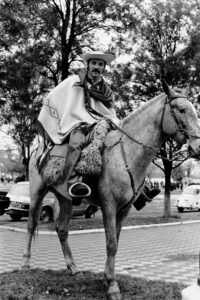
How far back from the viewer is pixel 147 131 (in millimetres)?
5566

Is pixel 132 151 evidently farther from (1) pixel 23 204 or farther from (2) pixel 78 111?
(1) pixel 23 204

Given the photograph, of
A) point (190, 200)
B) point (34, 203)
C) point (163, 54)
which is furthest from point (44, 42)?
point (190, 200)

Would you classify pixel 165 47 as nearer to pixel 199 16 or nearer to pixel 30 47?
pixel 199 16

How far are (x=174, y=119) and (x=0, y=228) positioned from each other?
13807 mm

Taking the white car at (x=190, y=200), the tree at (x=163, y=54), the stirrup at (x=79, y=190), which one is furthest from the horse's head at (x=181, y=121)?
the white car at (x=190, y=200)

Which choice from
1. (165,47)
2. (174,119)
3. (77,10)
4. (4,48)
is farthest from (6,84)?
(174,119)

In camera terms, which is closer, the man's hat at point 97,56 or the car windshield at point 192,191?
the man's hat at point 97,56

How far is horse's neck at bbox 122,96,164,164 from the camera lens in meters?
5.52

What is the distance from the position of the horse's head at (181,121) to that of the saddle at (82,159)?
0.88 m

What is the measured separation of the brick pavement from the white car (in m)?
13.2

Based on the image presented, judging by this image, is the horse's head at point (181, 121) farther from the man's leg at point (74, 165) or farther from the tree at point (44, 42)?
the tree at point (44, 42)

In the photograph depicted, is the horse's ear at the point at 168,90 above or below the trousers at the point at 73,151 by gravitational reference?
above

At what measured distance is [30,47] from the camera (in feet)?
52.2

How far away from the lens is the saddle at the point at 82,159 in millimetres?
5473
